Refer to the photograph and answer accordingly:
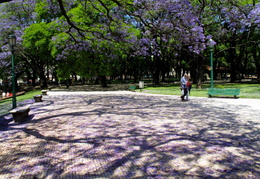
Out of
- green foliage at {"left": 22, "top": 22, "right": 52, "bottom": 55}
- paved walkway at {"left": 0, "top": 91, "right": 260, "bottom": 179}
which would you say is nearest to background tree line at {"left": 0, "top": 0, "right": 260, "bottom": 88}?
green foliage at {"left": 22, "top": 22, "right": 52, "bottom": 55}

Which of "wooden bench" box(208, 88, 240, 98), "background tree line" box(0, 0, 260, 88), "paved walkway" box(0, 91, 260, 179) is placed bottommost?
"paved walkway" box(0, 91, 260, 179)

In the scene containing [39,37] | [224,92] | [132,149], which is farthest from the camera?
[39,37]

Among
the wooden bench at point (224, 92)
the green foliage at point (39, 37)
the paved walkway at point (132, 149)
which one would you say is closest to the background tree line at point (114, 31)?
the green foliage at point (39, 37)

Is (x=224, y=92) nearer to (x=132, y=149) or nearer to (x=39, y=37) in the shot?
(x=132, y=149)

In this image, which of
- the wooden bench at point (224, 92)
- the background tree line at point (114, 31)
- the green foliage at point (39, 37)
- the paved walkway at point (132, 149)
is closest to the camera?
the paved walkway at point (132, 149)

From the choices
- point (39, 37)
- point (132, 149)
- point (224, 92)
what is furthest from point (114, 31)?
point (39, 37)

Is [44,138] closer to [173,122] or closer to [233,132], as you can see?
[173,122]

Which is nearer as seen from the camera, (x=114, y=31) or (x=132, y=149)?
(x=132, y=149)

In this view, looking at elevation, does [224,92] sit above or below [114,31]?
below

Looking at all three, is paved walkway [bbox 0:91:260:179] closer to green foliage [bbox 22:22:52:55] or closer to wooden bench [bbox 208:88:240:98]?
wooden bench [bbox 208:88:240:98]


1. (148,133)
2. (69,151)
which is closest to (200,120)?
(148,133)

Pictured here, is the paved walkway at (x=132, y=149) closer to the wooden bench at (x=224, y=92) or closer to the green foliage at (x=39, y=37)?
the wooden bench at (x=224, y=92)

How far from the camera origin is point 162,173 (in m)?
3.42

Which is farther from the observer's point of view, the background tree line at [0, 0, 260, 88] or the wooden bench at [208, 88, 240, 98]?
the wooden bench at [208, 88, 240, 98]
